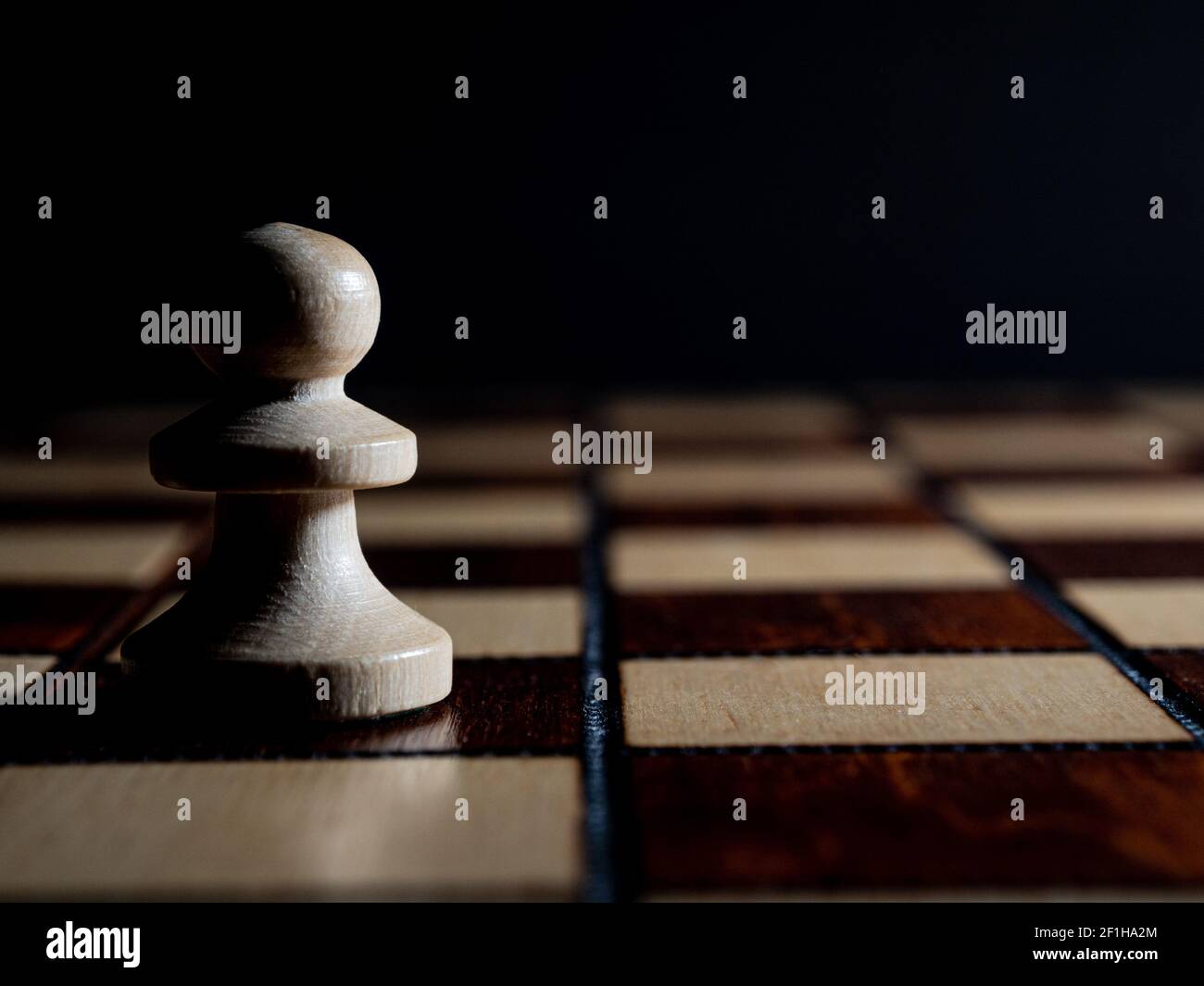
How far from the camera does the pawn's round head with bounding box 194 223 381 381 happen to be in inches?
34.8

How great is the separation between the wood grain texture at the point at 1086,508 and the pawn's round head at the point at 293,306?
3.13 feet

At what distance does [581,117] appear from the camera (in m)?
3.56

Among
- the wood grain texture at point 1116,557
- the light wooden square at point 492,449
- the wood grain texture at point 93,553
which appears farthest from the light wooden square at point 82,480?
the wood grain texture at point 1116,557

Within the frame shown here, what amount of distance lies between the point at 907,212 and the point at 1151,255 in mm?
594

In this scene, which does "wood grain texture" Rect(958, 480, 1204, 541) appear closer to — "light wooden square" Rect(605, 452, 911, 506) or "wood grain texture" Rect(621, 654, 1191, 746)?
"light wooden square" Rect(605, 452, 911, 506)

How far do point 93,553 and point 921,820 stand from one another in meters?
1.07

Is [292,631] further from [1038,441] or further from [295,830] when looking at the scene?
[1038,441]

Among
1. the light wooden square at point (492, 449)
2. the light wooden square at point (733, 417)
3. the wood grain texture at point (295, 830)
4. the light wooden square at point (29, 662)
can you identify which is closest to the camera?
the wood grain texture at point (295, 830)

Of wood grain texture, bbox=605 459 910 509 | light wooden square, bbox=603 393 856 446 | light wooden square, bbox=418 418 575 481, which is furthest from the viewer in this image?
light wooden square, bbox=603 393 856 446

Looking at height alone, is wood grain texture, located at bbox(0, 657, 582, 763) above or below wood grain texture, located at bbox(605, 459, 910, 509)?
below

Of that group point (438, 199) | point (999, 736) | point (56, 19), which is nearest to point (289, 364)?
point (999, 736)

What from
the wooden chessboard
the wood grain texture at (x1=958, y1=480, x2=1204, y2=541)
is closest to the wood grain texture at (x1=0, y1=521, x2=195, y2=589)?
the wooden chessboard

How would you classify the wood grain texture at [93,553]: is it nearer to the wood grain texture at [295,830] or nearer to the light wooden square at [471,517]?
the light wooden square at [471,517]

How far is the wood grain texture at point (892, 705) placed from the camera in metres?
0.88
